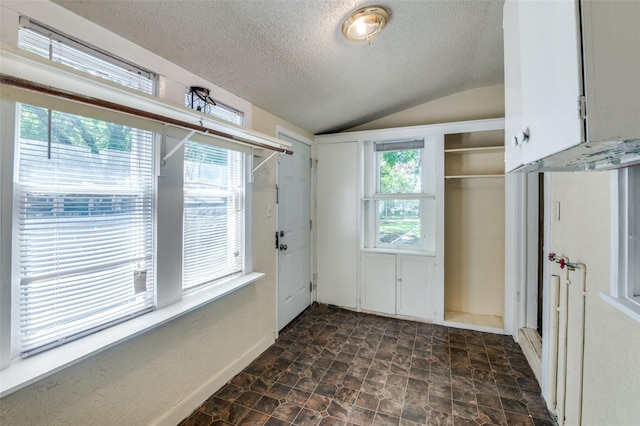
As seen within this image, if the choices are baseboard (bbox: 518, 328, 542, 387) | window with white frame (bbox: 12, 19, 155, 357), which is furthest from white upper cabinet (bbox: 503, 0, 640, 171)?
baseboard (bbox: 518, 328, 542, 387)

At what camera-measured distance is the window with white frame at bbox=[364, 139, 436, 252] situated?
122 inches

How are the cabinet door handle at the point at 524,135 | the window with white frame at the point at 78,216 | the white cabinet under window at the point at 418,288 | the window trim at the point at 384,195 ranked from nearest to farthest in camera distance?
the cabinet door handle at the point at 524,135
the window with white frame at the point at 78,216
the white cabinet under window at the point at 418,288
the window trim at the point at 384,195

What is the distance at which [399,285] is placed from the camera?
3062 mm

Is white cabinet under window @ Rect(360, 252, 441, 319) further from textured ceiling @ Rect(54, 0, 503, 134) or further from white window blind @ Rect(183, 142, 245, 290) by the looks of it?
textured ceiling @ Rect(54, 0, 503, 134)

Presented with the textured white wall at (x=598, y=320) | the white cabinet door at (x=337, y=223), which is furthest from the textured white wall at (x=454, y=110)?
the textured white wall at (x=598, y=320)

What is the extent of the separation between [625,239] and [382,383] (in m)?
1.68

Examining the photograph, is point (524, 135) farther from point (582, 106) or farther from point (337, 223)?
point (337, 223)

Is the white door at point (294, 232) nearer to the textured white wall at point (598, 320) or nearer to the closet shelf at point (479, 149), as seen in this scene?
the closet shelf at point (479, 149)

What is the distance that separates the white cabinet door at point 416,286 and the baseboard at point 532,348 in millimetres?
759

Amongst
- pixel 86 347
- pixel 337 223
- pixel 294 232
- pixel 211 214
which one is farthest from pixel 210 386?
pixel 337 223

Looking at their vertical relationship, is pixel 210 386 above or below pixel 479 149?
below

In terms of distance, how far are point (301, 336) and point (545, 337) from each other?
1942 millimetres

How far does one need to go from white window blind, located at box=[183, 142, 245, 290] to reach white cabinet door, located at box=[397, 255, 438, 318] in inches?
71.6

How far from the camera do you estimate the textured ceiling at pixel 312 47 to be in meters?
1.33
